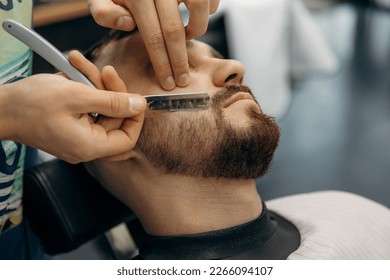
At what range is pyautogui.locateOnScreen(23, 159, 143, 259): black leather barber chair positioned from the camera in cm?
95

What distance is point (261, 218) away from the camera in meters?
1.00

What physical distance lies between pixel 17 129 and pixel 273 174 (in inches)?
70.8

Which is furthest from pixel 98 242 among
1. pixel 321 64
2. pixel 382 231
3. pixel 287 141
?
pixel 321 64

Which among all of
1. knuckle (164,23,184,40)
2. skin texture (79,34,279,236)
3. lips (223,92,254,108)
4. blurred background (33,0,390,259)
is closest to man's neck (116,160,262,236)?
skin texture (79,34,279,236)

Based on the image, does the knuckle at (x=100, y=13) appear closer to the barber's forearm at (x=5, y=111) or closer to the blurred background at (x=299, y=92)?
the barber's forearm at (x=5, y=111)

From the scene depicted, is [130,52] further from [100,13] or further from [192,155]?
[192,155]

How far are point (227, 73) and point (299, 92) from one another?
2.22 m

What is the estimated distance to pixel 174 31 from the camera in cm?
79

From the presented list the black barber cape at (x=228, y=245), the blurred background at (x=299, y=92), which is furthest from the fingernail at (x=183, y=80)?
the blurred background at (x=299, y=92)

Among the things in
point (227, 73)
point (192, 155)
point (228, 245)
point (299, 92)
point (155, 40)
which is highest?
point (155, 40)

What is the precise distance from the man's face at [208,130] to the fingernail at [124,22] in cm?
11

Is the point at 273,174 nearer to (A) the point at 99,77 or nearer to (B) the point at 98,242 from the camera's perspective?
(B) the point at 98,242

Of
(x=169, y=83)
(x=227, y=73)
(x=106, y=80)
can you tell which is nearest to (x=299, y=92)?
(x=227, y=73)

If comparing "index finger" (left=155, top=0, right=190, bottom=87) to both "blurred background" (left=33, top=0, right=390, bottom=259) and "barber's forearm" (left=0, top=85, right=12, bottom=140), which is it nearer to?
"barber's forearm" (left=0, top=85, right=12, bottom=140)
